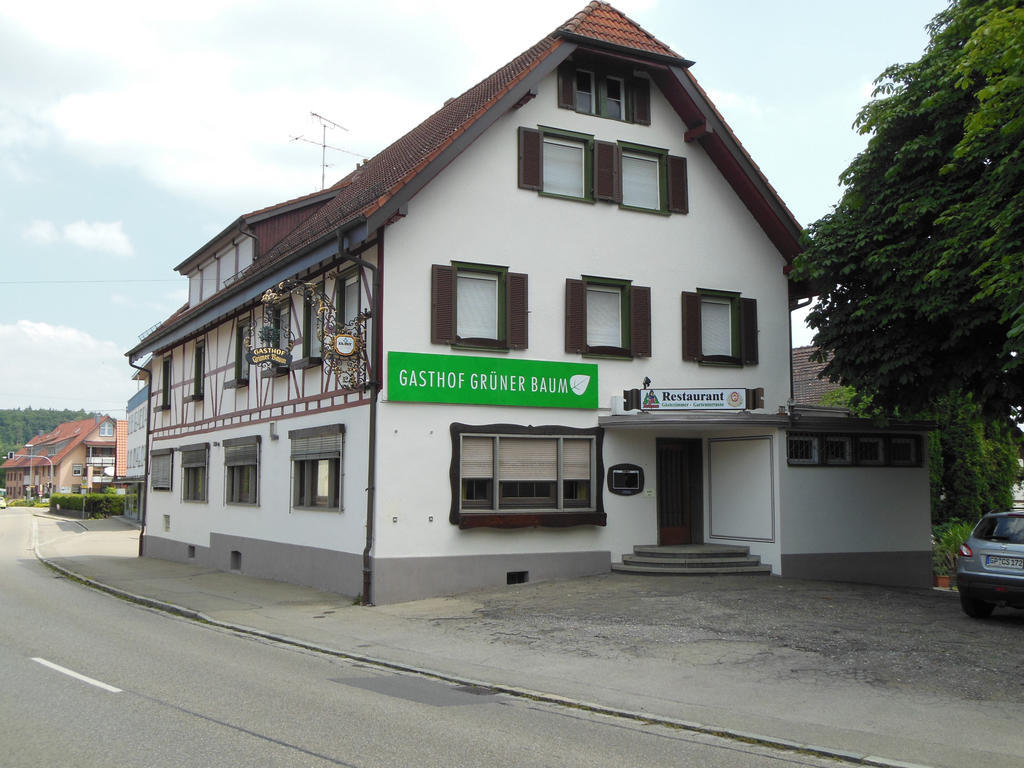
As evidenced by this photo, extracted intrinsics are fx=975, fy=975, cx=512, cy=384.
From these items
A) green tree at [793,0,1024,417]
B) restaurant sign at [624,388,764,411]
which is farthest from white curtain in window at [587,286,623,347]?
green tree at [793,0,1024,417]

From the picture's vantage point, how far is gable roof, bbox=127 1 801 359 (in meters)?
16.1

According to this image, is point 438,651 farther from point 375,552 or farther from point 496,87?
point 496,87

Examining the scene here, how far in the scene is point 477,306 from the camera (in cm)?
1714

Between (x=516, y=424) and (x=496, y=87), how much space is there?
685 cm

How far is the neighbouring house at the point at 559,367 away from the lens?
1633cm

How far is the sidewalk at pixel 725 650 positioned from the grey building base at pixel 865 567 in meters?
1.20

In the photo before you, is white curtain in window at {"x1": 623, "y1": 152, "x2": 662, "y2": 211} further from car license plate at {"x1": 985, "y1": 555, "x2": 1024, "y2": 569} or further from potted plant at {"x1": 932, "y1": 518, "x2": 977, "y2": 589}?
potted plant at {"x1": 932, "y1": 518, "x2": 977, "y2": 589}

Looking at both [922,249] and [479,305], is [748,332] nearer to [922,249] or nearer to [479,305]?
[922,249]

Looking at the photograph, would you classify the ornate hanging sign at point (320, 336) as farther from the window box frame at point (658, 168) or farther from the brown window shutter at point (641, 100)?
the brown window shutter at point (641, 100)

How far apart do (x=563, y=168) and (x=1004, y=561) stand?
1009 centimetres

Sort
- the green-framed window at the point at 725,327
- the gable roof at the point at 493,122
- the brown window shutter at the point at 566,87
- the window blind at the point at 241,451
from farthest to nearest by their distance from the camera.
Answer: the window blind at the point at 241,451
the green-framed window at the point at 725,327
the brown window shutter at the point at 566,87
the gable roof at the point at 493,122

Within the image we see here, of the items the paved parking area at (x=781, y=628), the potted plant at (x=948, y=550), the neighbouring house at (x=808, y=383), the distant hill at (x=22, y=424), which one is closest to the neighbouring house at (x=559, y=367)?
the paved parking area at (x=781, y=628)

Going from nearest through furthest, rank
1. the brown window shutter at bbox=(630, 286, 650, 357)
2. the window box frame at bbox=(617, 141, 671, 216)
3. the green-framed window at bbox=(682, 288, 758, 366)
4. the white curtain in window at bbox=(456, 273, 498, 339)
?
the white curtain in window at bbox=(456, 273, 498, 339), the brown window shutter at bbox=(630, 286, 650, 357), the window box frame at bbox=(617, 141, 671, 216), the green-framed window at bbox=(682, 288, 758, 366)

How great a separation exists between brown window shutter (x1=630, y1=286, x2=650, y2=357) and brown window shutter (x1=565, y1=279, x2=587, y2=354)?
1.05 metres
